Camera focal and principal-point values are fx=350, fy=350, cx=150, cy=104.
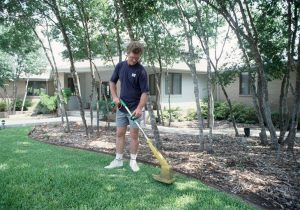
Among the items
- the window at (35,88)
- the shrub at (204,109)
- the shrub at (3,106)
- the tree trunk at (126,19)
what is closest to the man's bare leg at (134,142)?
the tree trunk at (126,19)

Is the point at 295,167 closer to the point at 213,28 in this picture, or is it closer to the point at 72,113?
the point at 213,28

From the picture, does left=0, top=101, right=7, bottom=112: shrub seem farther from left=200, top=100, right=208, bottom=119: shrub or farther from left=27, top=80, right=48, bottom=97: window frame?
left=200, top=100, right=208, bottom=119: shrub

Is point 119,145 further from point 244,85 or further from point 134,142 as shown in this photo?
point 244,85

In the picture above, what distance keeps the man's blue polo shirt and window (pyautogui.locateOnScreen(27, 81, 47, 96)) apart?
927 inches

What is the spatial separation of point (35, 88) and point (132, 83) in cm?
2436

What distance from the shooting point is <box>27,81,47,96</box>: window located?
27.4 meters

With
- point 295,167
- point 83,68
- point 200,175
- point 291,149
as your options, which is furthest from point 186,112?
point 200,175

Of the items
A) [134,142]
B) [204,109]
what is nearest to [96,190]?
[134,142]

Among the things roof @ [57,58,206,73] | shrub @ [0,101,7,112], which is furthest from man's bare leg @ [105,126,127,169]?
shrub @ [0,101,7,112]

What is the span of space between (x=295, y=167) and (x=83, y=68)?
1659cm

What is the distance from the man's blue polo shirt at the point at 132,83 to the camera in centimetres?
497

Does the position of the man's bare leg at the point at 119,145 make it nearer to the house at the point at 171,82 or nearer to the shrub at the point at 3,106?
the house at the point at 171,82

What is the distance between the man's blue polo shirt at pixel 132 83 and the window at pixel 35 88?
77.3 feet

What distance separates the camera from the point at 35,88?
27688 mm
